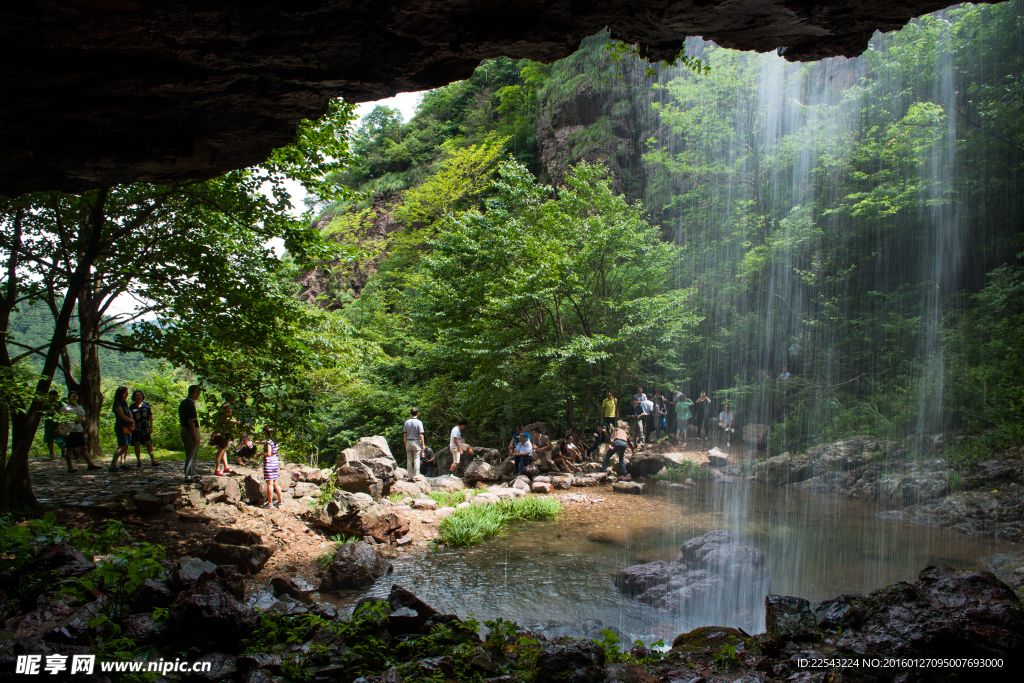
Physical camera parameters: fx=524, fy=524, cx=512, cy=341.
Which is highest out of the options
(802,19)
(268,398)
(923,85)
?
(923,85)

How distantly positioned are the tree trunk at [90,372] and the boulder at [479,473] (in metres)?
8.61

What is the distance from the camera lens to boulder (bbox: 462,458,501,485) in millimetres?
13617

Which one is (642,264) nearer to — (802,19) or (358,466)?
(358,466)

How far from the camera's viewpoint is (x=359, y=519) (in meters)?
8.52

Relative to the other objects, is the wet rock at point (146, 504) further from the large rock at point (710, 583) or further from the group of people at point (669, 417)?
the group of people at point (669, 417)

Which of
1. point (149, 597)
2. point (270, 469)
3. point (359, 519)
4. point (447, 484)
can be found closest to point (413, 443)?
point (447, 484)

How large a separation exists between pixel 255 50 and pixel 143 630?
429 cm

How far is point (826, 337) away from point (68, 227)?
21.4 m

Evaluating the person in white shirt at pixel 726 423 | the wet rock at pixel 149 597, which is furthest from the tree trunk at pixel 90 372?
the person in white shirt at pixel 726 423

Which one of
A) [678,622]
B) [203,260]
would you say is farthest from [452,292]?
[678,622]

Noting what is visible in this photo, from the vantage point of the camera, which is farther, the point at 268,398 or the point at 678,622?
the point at 268,398

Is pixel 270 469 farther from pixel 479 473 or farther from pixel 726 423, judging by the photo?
pixel 726 423

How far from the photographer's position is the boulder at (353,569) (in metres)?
6.81

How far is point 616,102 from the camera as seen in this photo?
27281 millimetres
